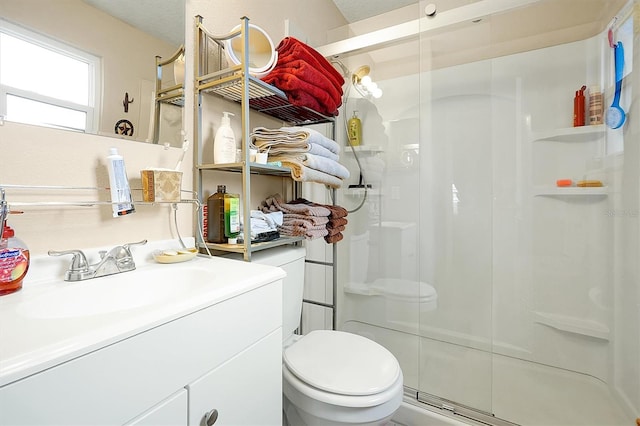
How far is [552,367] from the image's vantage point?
5.34 ft

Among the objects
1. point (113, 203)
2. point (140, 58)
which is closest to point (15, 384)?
point (113, 203)

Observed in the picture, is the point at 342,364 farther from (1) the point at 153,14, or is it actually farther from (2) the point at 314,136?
(1) the point at 153,14

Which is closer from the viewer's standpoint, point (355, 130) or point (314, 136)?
point (314, 136)

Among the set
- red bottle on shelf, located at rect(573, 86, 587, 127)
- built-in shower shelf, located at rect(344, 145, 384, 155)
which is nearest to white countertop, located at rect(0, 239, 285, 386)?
built-in shower shelf, located at rect(344, 145, 384, 155)

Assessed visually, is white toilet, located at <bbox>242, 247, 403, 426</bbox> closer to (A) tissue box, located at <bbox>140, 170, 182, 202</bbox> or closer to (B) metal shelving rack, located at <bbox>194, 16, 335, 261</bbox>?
(B) metal shelving rack, located at <bbox>194, 16, 335, 261</bbox>

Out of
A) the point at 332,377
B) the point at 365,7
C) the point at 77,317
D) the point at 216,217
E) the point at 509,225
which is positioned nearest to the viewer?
the point at 77,317

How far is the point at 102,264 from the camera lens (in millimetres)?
759

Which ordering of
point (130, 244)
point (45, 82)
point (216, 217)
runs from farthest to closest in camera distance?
point (216, 217) < point (130, 244) < point (45, 82)

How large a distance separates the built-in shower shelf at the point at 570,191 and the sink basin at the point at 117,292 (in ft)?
5.89

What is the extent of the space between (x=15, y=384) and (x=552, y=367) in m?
2.18

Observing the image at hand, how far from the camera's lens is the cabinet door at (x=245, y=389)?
0.58 metres

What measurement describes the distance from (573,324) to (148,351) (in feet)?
6.62

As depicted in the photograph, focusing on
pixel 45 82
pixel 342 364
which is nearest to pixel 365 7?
pixel 45 82

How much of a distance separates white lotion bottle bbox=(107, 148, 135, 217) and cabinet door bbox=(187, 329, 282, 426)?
503 millimetres
